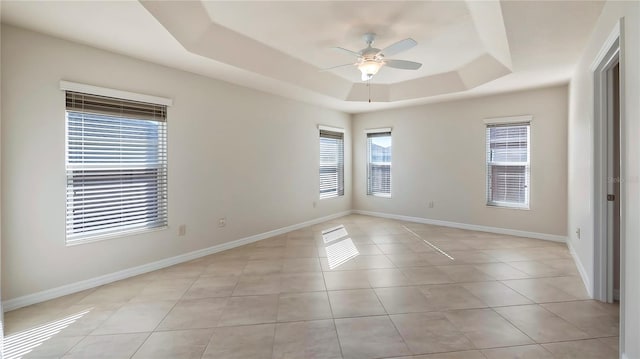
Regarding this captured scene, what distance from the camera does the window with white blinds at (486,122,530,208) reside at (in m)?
5.08

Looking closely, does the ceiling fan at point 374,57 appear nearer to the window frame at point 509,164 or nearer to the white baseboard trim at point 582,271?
the window frame at point 509,164

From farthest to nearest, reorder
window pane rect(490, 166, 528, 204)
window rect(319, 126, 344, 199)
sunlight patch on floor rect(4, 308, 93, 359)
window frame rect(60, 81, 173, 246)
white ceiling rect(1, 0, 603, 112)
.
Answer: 1. window rect(319, 126, 344, 199)
2. window pane rect(490, 166, 528, 204)
3. window frame rect(60, 81, 173, 246)
4. white ceiling rect(1, 0, 603, 112)
5. sunlight patch on floor rect(4, 308, 93, 359)

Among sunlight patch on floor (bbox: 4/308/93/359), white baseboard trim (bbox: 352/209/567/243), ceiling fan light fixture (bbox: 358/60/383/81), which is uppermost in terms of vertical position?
ceiling fan light fixture (bbox: 358/60/383/81)

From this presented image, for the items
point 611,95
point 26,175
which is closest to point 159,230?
point 26,175

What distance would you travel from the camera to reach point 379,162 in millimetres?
6930

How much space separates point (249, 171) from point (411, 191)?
3488 mm

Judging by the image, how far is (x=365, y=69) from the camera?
3373 mm

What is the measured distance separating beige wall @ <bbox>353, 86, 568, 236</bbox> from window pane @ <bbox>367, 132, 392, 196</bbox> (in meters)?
0.15

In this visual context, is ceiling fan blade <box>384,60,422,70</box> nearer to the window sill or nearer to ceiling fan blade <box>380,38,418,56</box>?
ceiling fan blade <box>380,38,418,56</box>

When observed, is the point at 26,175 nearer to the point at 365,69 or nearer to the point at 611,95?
the point at 365,69

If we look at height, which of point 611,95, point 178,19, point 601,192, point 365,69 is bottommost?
point 601,192

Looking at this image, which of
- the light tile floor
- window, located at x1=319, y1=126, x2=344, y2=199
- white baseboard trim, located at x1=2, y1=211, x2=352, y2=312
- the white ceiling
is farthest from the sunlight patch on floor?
window, located at x1=319, y1=126, x2=344, y2=199

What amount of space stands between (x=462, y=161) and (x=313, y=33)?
3.86 metres

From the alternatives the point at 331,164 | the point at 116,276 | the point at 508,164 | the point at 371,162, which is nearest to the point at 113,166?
the point at 116,276
